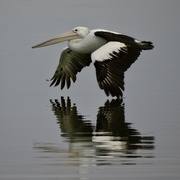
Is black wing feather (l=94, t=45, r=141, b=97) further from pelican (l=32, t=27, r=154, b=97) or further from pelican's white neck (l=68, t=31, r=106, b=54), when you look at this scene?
pelican's white neck (l=68, t=31, r=106, b=54)

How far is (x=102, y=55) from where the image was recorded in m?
12.7

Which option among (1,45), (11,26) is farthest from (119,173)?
(11,26)

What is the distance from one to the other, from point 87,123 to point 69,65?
15.3 ft

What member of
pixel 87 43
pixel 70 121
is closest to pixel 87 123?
pixel 70 121

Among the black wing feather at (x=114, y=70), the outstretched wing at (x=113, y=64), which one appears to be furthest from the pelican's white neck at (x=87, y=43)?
the black wing feather at (x=114, y=70)

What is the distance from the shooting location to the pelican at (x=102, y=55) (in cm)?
1241

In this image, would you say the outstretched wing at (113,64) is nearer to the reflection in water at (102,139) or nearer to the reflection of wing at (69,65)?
the reflection in water at (102,139)

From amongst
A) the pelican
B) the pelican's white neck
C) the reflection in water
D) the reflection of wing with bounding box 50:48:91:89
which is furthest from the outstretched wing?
the reflection of wing with bounding box 50:48:91:89

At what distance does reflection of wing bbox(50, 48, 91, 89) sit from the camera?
15438 mm

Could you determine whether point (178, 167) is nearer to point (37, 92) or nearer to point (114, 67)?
point (114, 67)

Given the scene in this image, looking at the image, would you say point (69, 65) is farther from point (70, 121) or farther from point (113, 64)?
point (70, 121)

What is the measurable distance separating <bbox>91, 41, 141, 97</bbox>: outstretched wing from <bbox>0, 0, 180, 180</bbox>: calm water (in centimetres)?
31

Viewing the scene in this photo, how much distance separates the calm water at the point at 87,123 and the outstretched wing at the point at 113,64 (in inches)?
12.3

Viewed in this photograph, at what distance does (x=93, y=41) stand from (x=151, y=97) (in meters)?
1.97
